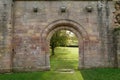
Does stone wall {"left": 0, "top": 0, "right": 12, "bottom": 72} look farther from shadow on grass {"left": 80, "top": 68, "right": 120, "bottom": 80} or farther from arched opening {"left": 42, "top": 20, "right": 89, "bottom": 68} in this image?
shadow on grass {"left": 80, "top": 68, "right": 120, "bottom": 80}

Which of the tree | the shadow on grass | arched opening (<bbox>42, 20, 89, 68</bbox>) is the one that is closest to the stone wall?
arched opening (<bbox>42, 20, 89, 68</bbox>)

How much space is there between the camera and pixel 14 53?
50.0 ft

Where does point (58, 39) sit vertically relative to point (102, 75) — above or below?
above

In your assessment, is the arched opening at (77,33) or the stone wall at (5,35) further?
the arched opening at (77,33)

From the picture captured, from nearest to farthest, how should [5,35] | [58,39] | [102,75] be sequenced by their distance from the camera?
[102,75], [5,35], [58,39]

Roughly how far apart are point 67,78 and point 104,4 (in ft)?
19.5

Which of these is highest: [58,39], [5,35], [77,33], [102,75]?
[77,33]

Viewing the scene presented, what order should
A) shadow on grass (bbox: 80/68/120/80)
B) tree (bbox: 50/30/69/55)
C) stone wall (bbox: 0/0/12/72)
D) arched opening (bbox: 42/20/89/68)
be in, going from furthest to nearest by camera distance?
tree (bbox: 50/30/69/55) → arched opening (bbox: 42/20/89/68) → stone wall (bbox: 0/0/12/72) → shadow on grass (bbox: 80/68/120/80)

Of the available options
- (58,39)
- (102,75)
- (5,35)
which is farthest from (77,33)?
(58,39)

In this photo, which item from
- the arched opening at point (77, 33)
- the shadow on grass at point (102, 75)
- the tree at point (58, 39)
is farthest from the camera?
the tree at point (58, 39)

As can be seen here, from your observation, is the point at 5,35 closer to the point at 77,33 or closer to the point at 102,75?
the point at 77,33

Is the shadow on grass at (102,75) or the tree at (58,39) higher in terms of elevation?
the tree at (58,39)

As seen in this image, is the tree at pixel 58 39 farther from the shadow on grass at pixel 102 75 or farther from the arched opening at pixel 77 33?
the shadow on grass at pixel 102 75

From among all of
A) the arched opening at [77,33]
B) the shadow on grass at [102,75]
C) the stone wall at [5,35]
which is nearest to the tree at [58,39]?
the arched opening at [77,33]
